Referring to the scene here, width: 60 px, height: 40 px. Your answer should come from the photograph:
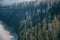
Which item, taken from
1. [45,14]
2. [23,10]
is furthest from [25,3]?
[45,14]

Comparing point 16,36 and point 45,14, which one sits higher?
point 45,14

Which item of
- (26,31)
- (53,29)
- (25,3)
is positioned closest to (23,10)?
(25,3)

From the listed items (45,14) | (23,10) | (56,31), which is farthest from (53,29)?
(23,10)

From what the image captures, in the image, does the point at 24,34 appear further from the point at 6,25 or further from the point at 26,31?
the point at 6,25

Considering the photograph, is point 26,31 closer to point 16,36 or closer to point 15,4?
point 16,36

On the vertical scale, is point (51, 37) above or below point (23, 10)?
below
